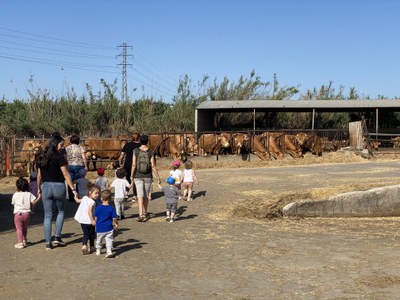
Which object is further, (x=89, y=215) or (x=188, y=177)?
(x=188, y=177)

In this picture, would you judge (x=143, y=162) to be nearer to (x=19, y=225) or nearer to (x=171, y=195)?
(x=171, y=195)

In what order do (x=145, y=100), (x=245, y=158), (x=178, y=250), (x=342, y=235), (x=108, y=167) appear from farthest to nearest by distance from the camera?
(x=145, y=100), (x=245, y=158), (x=108, y=167), (x=342, y=235), (x=178, y=250)

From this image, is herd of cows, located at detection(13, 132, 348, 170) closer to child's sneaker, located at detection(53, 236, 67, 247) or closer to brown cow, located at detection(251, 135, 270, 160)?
brown cow, located at detection(251, 135, 270, 160)

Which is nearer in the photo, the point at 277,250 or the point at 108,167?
the point at 277,250

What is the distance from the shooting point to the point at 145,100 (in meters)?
43.0

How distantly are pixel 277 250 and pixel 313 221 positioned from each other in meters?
3.41

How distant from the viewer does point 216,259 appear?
7516 mm

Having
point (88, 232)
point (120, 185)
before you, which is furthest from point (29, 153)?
point (88, 232)

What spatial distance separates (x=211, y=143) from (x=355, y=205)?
13.4 metres

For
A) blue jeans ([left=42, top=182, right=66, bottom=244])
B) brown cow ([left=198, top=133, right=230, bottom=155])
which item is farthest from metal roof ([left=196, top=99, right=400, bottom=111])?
blue jeans ([left=42, top=182, right=66, bottom=244])

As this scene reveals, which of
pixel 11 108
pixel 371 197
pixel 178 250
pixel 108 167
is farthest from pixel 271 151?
pixel 11 108

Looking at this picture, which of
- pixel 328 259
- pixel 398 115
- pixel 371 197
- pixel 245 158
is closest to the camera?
pixel 328 259

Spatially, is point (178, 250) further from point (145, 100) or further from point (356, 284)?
point (145, 100)

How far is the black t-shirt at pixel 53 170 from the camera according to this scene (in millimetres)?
7887
